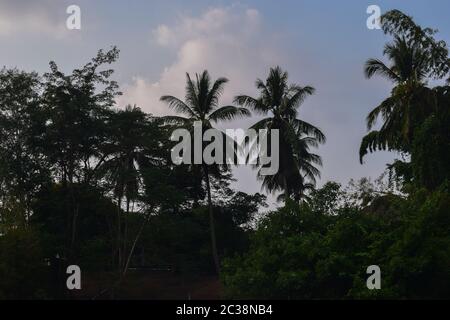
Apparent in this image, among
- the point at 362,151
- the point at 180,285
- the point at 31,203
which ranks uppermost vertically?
the point at 362,151

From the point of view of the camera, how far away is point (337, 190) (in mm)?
26719

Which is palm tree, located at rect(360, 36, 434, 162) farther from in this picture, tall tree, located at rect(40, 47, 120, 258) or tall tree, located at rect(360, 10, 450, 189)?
tall tree, located at rect(40, 47, 120, 258)

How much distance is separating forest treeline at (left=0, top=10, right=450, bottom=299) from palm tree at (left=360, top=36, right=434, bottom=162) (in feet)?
0.20

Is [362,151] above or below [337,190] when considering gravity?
above

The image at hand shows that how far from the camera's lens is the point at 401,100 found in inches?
1038

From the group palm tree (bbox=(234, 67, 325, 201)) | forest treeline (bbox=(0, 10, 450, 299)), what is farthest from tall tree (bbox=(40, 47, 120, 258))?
palm tree (bbox=(234, 67, 325, 201))

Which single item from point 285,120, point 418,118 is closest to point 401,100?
point 418,118

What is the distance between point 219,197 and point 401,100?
1827 cm

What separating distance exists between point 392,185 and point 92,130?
13544 millimetres

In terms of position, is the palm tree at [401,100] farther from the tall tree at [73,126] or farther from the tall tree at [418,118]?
the tall tree at [73,126]

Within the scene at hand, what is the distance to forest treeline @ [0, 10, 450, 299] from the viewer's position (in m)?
20.0

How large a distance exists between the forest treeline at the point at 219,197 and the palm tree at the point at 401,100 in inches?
2.3
